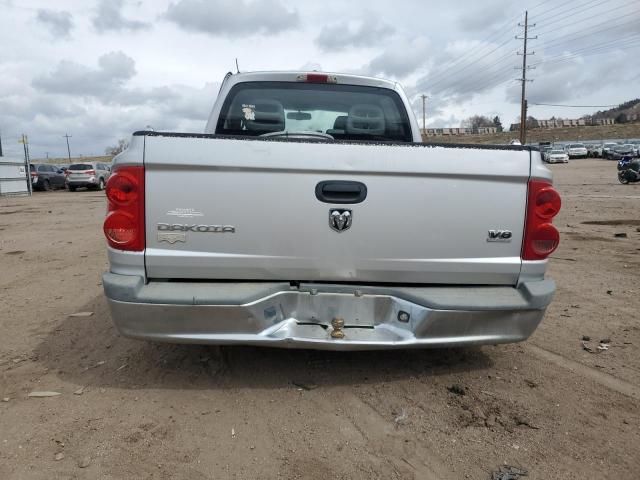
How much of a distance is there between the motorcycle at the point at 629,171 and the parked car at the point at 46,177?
28.8 meters

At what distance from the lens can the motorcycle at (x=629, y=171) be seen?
20.9 metres

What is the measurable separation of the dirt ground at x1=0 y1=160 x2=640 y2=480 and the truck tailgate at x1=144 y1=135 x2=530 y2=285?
2.55 feet

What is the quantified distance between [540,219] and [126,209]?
7.31 ft

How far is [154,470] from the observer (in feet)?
7.66

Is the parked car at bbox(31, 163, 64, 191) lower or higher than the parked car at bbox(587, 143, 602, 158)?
lower

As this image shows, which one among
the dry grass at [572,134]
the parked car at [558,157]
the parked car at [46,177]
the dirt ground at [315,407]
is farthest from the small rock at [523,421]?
the dry grass at [572,134]

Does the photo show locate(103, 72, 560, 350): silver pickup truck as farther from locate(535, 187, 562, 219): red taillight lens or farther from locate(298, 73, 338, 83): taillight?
locate(298, 73, 338, 83): taillight

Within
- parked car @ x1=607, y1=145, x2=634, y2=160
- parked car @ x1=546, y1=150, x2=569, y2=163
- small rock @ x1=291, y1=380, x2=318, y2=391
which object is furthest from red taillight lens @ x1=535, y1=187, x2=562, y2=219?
parked car @ x1=546, y1=150, x2=569, y2=163

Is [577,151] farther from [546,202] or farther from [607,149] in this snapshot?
[546,202]

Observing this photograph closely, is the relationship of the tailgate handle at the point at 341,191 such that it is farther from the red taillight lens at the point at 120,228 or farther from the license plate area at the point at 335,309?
the red taillight lens at the point at 120,228

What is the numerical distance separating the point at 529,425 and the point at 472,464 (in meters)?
0.54

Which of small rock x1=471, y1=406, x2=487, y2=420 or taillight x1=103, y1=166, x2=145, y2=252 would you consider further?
small rock x1=471, y1=406, x2=487, y2=420

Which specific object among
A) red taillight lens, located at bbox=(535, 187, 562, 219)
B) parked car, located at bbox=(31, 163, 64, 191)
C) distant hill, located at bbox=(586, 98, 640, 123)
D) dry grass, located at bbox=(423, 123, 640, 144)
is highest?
distant hill, located at bbox=(586, 98, 640, 123)

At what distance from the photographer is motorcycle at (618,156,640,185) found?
20.9 metres
